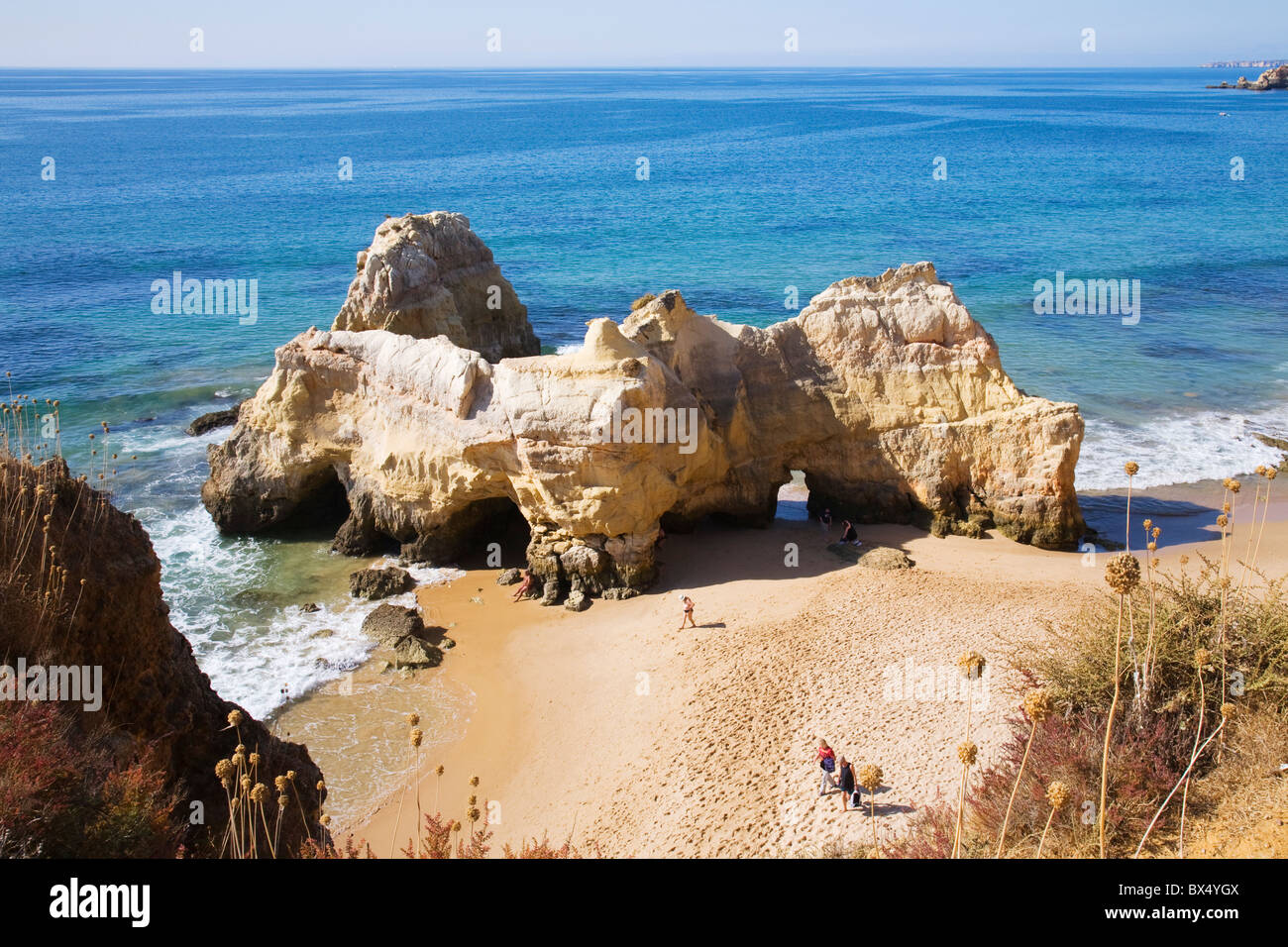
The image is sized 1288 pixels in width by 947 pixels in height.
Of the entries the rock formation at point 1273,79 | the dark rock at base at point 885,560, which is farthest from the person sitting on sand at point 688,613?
the rock formation at point 1273,79

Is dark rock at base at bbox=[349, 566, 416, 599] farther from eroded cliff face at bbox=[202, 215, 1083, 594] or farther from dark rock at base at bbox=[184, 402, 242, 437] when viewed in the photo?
dark rock at base at bbox=[184, 402, 242, 437]

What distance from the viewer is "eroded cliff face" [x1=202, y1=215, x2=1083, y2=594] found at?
62.6 ft

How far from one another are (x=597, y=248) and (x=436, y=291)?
A: 111ft

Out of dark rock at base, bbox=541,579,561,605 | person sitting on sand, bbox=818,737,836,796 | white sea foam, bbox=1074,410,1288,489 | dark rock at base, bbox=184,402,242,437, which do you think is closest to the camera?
person sitting on sand, bbox=818,737,836,796

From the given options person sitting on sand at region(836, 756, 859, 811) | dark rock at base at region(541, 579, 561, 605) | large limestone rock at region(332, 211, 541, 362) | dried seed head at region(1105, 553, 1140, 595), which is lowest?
person sitting on sand at region(836, 756, 859, 811)

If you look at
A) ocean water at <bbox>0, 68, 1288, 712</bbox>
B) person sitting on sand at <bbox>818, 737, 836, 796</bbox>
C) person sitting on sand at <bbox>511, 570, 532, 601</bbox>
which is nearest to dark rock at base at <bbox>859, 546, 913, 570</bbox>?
person sitting on sand at <bbox>511, 570, 532, 601</bbox>

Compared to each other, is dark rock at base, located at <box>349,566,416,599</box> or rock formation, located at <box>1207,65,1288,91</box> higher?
rock formation, located at <box>1207,65,1288,91</box>

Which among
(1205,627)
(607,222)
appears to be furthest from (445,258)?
(607,222)

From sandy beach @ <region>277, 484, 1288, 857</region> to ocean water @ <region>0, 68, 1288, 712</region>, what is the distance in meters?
2.98

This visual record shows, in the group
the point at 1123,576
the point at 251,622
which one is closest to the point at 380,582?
the point at 251,622

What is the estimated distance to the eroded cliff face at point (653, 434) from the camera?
62.6 ft

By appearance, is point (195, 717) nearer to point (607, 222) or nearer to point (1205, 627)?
point (1205, 627)

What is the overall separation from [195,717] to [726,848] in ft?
21.3

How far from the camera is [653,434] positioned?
19.1 meters
